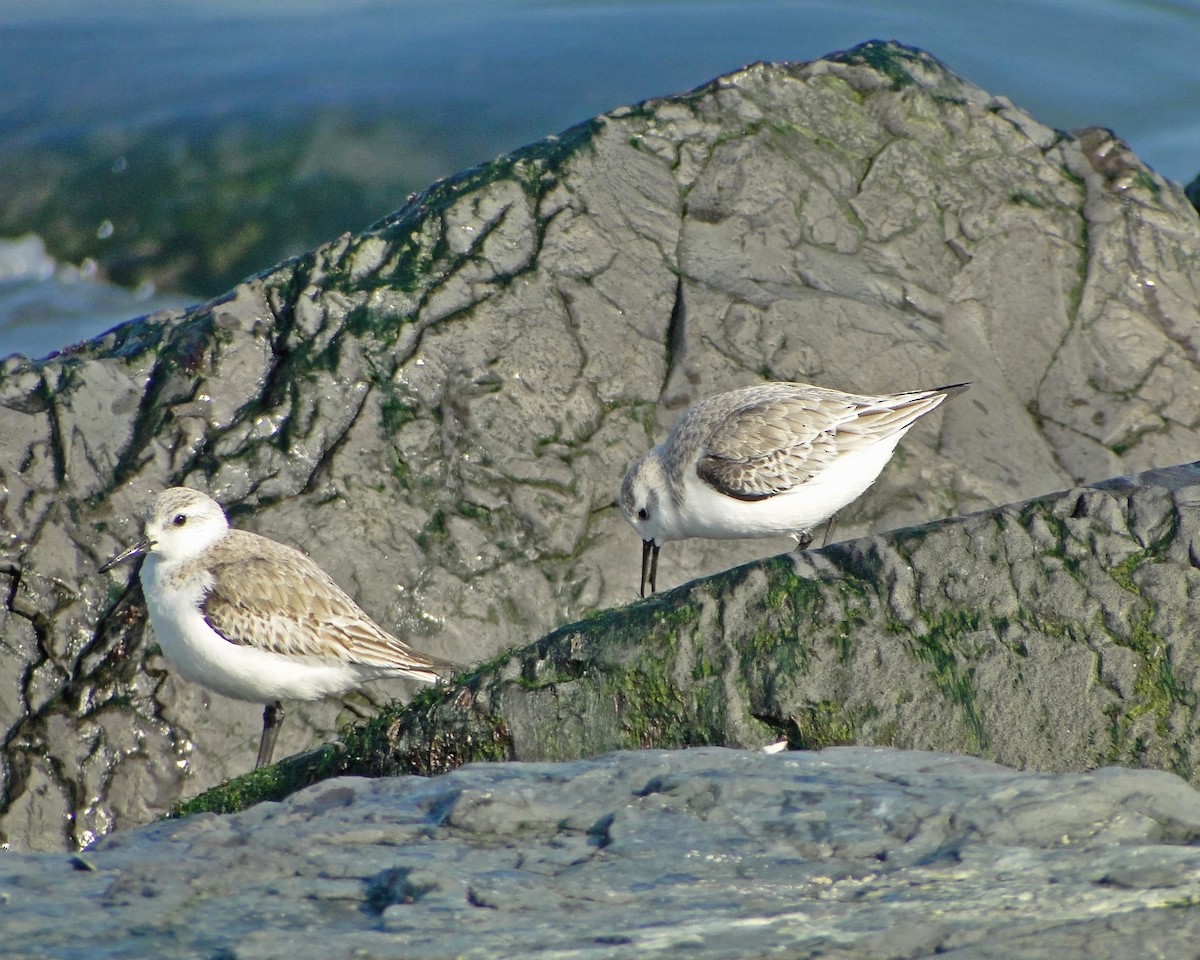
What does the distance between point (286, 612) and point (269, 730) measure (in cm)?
63

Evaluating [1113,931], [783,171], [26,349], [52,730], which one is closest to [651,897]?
[1113,931]

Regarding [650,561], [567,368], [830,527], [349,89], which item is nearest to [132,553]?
[567,368]

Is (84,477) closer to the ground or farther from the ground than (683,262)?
closer to the ground

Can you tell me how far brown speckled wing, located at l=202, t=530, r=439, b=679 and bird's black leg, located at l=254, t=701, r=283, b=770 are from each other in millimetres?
397

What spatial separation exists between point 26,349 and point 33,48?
5.47m

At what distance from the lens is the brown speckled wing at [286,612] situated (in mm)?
6824

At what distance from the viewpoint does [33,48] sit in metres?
16.7

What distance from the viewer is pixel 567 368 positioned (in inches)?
302

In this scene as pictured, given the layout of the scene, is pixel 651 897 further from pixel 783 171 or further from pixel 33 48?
pixel 33 48

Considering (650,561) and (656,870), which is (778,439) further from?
(656,870)

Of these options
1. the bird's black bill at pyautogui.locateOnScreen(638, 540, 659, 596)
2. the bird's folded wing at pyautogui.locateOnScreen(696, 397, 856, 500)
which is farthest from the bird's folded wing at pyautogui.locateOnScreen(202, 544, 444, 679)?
the bird's folded wing at pyautogui.locateOnScreen(696, 397, 856, 500)

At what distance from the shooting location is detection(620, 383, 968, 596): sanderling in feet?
24.3

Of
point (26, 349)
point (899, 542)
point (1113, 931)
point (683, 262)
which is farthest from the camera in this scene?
point (26, 349)

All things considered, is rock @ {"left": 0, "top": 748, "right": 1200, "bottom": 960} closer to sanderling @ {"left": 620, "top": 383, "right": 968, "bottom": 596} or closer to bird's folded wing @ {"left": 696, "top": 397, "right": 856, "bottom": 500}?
sanderling @ {"left": 620, "top": 383, "right": 968, "bottom": 596}
